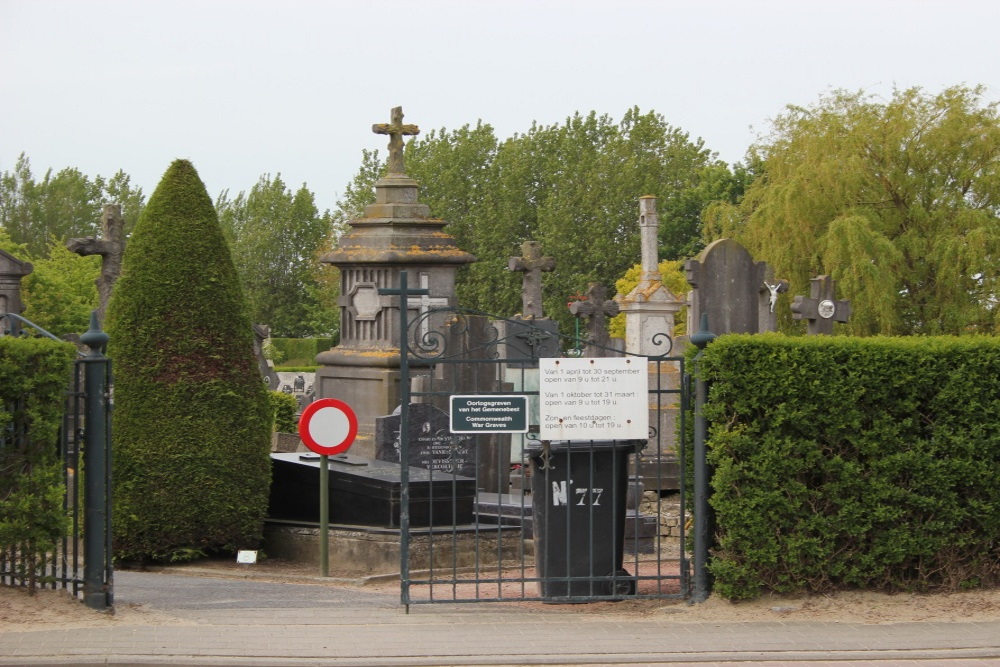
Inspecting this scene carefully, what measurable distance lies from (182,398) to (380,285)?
9.73 m

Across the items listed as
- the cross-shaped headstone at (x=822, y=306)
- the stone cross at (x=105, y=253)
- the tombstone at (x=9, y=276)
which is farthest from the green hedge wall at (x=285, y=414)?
the cross-shaped headstone at (x=822, y=306)

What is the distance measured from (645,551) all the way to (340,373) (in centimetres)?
939

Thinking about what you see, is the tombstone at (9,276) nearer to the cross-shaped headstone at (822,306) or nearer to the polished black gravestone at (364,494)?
the polished black gravestone at (364,494)

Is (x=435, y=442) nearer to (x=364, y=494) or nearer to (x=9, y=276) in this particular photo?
(x=364, y=494)

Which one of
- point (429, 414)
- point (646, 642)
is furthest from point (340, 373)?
point (646, 642)

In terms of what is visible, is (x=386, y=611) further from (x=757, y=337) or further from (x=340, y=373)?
(x=340, y=373)

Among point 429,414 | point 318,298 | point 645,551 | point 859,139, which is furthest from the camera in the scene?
point 318,298

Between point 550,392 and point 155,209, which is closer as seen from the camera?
point 550,392

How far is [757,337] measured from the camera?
9.45 metres

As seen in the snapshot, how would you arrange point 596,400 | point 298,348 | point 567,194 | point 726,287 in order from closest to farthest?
1. point 596,400
2. point 726,287
3. point 567,194
4. point 298,348

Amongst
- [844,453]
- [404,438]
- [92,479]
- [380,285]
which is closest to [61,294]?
[380,285]

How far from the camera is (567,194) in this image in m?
57.6

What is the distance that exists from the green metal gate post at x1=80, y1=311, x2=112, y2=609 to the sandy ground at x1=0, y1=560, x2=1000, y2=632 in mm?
157

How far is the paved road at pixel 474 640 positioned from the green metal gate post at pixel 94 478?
19.4 inches
